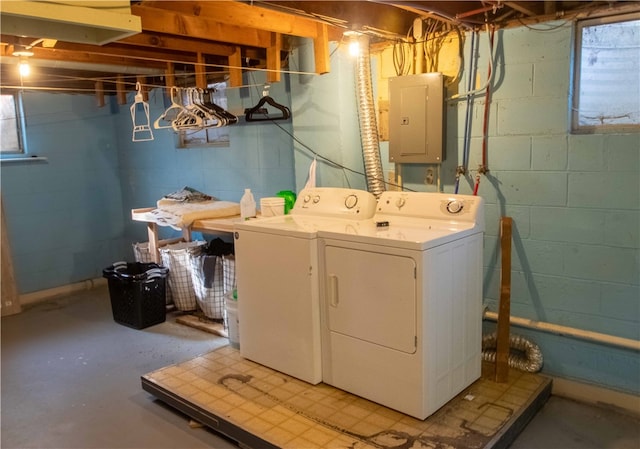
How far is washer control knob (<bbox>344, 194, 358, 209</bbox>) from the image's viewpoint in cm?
303

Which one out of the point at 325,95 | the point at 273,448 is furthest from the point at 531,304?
the point at 325,95

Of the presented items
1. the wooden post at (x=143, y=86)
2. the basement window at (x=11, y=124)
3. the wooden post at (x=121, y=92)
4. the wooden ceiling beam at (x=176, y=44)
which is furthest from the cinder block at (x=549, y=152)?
the basement window at (x=11, y=124)

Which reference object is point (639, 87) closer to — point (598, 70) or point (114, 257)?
point (598, 70)

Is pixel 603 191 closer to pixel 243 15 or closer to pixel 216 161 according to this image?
pixel 243 15

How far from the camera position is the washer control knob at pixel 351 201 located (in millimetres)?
3029

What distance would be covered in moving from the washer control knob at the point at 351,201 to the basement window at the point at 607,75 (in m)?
1.23

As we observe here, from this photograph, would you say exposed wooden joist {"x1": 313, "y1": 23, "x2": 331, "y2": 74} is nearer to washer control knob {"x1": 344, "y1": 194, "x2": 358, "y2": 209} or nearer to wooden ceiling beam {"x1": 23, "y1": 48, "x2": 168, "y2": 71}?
washer control knob {"x1": 344, "y1": 194, "x2": 358, "y2": 209}

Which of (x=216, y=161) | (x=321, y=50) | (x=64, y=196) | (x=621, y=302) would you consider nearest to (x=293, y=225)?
(x=321, y=50)

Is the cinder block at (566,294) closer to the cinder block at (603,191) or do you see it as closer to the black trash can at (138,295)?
the cinder block at (603,191)

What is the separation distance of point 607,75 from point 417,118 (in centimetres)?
100

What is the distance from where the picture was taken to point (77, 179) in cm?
540

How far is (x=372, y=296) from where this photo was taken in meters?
2.49

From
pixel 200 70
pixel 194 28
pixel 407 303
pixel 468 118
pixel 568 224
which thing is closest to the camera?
pixel 407 303

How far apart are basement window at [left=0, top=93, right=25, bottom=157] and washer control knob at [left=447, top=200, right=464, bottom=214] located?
428 cm
